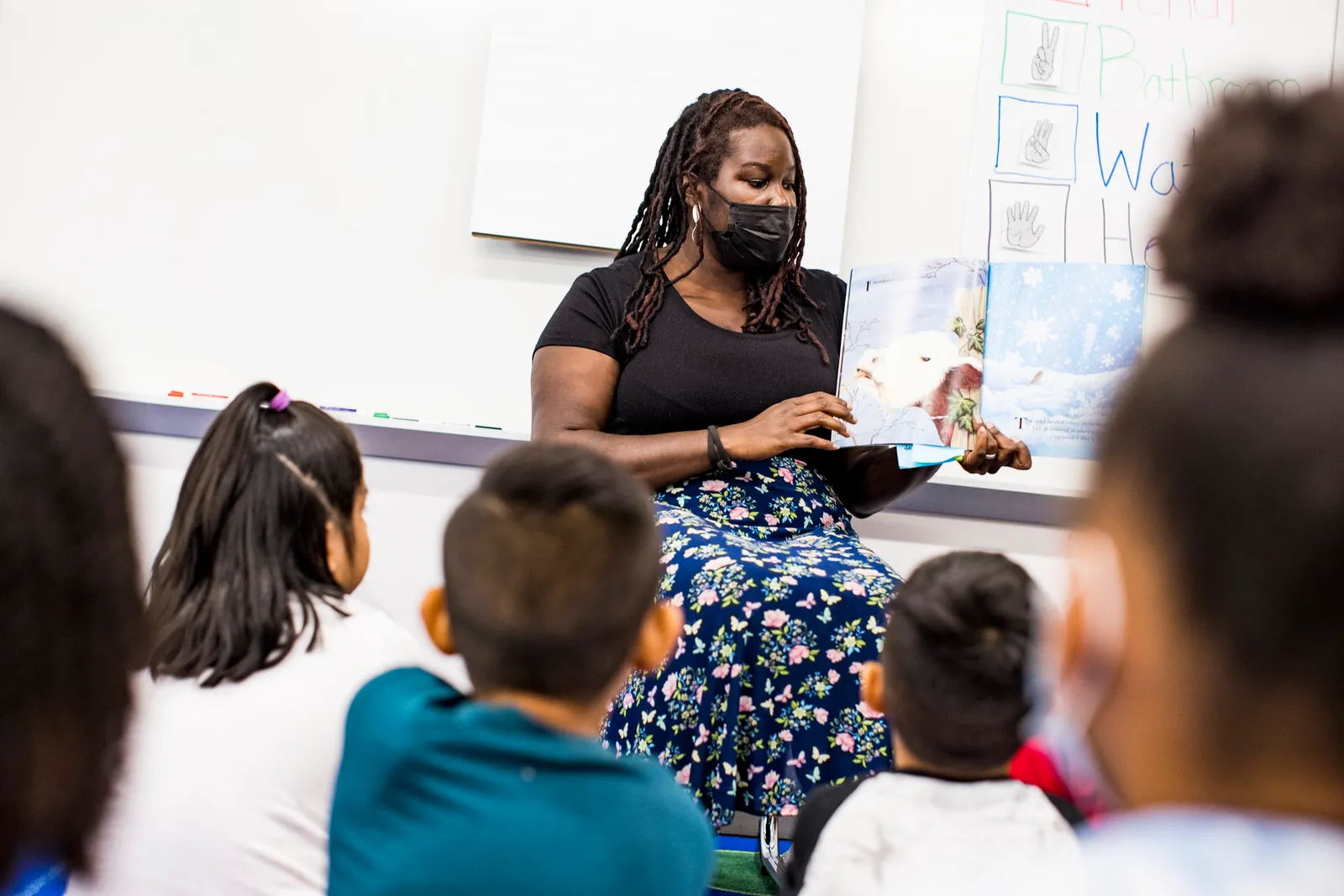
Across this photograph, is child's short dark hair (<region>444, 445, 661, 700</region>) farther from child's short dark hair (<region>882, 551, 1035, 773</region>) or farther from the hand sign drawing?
the hand sign drawing

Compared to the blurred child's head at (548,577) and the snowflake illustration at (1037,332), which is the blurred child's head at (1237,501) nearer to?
the blurred child's head at (548,577)

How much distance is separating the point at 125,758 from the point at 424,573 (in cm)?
215

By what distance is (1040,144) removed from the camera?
2816 mm

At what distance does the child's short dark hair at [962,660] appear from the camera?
1113mm

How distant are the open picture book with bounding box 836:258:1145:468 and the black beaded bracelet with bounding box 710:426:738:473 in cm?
24

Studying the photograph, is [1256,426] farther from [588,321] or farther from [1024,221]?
[1024,221]

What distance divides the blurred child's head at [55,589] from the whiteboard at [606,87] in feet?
7.45

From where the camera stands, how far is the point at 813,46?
8.83ft

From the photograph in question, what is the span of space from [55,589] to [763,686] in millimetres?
1342

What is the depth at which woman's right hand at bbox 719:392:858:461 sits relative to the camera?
1.94 meters

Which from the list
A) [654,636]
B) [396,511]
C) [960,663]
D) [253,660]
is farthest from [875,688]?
[396,511]

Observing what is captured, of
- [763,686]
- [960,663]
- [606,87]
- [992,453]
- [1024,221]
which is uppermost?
[606,87]

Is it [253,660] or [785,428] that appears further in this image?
[785,428]

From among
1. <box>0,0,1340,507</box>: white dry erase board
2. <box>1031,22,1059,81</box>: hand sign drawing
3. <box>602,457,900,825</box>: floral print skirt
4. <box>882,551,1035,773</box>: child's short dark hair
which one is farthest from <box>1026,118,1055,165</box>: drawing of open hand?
<box>882,551,1035,773</box>: child's short dark hair
